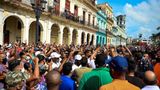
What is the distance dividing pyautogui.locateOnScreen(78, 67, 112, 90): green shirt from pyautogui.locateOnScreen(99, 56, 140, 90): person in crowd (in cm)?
91

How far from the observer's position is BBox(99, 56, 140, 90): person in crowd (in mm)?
3875

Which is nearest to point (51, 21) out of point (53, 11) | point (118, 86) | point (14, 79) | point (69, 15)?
A: point (53, 11)

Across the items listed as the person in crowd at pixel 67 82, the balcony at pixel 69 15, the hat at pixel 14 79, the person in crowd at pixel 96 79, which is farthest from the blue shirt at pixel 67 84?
the balcony at pixel 69 15

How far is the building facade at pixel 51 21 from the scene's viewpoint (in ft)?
80.2

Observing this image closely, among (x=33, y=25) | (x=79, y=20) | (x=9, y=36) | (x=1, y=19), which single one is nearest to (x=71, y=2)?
(x=79, y=20)

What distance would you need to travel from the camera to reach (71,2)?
1570 inches

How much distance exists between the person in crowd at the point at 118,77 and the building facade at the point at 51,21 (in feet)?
61.9

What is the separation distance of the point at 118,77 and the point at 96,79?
1.08 m

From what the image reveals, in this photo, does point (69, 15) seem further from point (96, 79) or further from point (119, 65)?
point (119, 65)

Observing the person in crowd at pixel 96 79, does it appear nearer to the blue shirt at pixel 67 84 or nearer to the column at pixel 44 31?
the blue shirt at pixel 67 84

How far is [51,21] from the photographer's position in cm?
3212

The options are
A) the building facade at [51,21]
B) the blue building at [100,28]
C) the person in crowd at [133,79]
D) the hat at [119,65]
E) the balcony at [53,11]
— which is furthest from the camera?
the blue building at [100,28]

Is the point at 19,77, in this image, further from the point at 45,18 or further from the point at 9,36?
the point at 45,18

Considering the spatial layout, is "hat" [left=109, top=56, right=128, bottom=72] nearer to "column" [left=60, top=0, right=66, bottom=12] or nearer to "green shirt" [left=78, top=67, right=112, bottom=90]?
"green shirt" [left=78, top=67, right=112, bottom=90]
